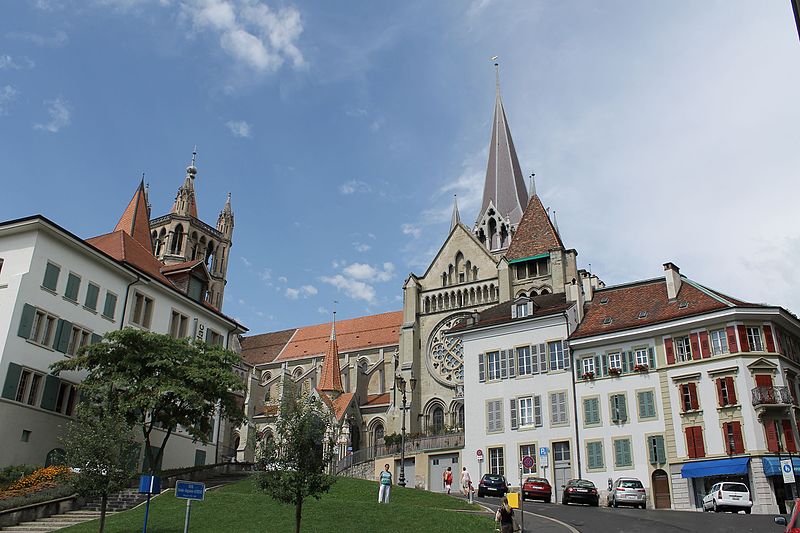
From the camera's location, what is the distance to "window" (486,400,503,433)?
140 feet

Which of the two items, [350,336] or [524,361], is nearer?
[524,361]

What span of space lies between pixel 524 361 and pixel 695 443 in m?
10.9

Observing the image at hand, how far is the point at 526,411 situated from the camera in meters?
41.9

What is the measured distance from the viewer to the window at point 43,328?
→ 33344 mm

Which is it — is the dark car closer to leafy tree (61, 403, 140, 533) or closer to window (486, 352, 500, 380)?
window (486, 352, 500, 380)

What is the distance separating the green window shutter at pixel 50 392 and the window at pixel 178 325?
8.72 metres

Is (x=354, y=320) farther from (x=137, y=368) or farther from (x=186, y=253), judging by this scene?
(x=137, y=368)

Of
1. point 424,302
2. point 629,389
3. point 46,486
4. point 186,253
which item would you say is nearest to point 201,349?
point 46,486

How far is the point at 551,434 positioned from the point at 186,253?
6254cm

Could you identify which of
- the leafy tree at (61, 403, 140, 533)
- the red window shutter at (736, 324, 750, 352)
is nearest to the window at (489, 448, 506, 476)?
the red window shutter at (736, 324, 750, 352)

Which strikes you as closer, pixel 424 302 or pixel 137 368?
pixel 137 368

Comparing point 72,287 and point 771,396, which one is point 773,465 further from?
point 72,287

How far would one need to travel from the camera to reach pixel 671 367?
37.5m

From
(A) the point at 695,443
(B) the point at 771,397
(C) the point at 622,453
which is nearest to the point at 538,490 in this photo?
(C) the point at 622,453
